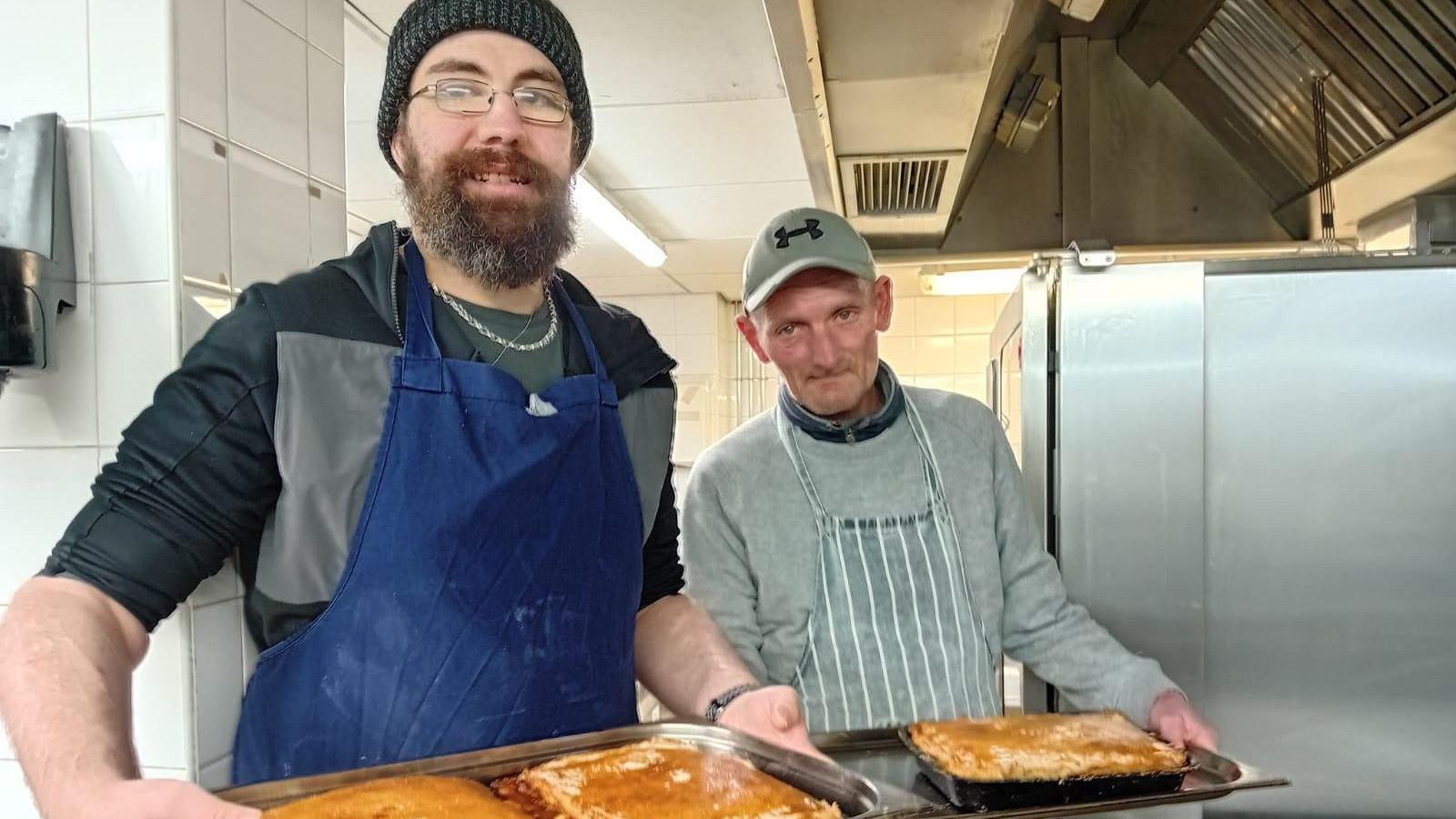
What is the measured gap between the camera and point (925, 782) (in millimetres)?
1184

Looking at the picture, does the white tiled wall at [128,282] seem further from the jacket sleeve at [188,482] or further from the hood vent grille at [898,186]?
the hood vent grille at [898,186]

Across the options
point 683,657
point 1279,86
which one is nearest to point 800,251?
point 683,657

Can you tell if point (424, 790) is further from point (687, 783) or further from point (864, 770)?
point (864, 770)

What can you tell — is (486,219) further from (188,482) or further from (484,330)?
(188,482)

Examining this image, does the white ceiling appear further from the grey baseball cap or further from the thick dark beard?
the thick dark beard

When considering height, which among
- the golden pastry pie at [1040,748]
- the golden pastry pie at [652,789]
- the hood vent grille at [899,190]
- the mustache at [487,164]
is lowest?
the golden pastry pie at [1040,748]

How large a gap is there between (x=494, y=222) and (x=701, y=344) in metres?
5.20

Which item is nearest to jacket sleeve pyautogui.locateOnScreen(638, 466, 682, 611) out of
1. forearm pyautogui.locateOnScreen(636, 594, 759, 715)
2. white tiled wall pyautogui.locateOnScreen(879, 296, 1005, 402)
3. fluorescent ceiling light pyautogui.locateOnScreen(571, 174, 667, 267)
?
forearm pyautogui.locateOnScreen(636, 594, 759, 715)

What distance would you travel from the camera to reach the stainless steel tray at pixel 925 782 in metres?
0.91

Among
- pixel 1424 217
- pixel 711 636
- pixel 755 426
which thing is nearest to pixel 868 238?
pixel 1424 217

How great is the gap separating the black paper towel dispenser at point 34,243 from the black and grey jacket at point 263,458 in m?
0.20

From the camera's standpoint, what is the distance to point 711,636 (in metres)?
1.37

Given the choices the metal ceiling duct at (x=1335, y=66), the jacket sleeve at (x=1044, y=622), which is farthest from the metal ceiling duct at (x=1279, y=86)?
the jacket sleeve at (x=1044, y=622)

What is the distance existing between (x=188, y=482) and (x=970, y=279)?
3394 millimetres
